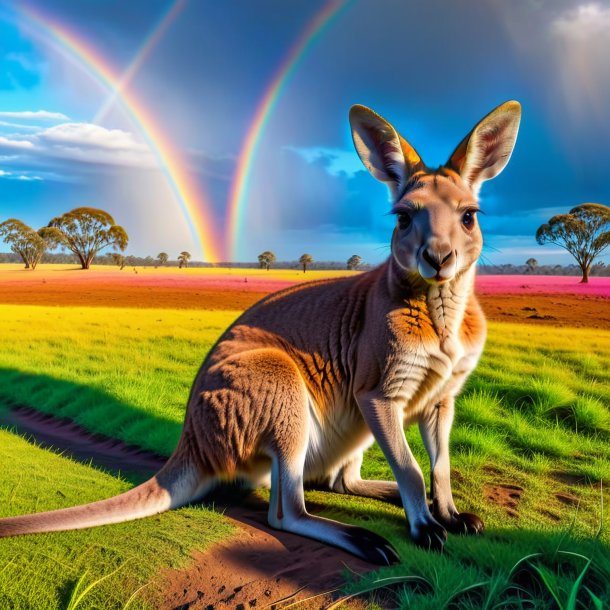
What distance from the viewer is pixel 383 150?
4.41 metres

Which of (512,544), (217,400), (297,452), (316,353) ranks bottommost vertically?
(512,544)

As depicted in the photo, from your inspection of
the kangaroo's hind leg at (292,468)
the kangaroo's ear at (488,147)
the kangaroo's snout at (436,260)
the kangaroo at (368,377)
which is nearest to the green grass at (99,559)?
the kangaroo at (368,377)

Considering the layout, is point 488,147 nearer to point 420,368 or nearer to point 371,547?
point 420,368

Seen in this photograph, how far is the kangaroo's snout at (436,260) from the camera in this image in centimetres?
379

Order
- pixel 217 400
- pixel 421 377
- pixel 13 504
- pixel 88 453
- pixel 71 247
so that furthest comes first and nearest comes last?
pixel 71 247, pixel 88 453, pixel 13 504, pixel 217 400, pixel 421 377

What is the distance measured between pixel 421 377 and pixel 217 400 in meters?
1.61

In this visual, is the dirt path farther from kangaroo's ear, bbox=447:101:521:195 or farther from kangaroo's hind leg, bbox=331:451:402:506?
kangaroo's ear, bbox=447:101:521:195

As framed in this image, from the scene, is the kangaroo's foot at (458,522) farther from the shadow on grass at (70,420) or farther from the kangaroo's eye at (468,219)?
the shadow on grass at (70,420)

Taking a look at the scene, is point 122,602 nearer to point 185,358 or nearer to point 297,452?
point 297,452

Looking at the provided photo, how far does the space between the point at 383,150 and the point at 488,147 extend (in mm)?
790

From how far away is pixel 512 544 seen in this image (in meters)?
4.22

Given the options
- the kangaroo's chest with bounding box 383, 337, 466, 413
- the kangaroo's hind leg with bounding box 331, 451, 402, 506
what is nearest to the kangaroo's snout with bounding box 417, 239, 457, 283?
the kangaroo's chest with bounding box 383, 337, 466, 413

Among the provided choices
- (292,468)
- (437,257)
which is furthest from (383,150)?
(292,468)

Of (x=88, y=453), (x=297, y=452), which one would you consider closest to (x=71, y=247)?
(x=88, y=453)
